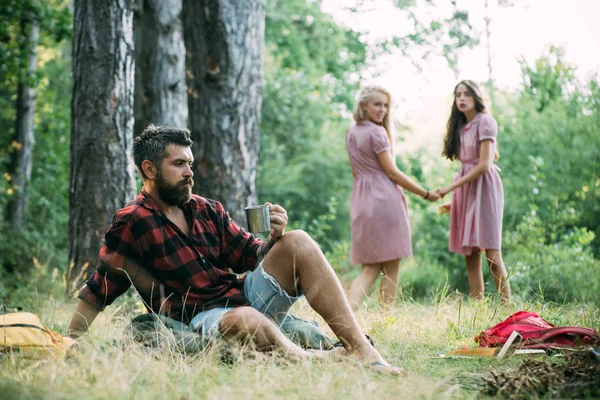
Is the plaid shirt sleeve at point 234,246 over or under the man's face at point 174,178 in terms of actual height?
under

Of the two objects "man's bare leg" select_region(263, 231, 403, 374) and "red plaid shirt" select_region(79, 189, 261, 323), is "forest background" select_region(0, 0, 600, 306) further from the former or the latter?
"red plaid shirt" select_region(79, 189, 261, 323)

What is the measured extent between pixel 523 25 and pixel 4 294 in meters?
10.4

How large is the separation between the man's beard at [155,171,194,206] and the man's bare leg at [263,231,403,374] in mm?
529

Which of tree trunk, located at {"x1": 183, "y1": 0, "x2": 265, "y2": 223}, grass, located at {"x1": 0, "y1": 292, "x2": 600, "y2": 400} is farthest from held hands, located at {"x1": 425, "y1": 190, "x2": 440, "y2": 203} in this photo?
grass, located at {"x1": 0, "y1": 292, "x2": 600, "y2": 400}

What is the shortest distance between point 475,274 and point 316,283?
115 inches

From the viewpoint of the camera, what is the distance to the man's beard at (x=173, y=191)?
12.5ft

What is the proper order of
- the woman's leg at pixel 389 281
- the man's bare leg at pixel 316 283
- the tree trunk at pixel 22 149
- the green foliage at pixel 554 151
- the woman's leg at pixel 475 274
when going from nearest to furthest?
1. the man's bare leg at pixel 316 283
2. the woman's leg at pixel 389 281
3. the woman's leg at pixel 475 274
4. the green foliage at pixel 554 151
5. the tree trunk at pixel 22 149

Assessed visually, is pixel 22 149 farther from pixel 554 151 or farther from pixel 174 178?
pixel 174 178

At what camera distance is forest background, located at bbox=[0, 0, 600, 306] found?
7.55 metres

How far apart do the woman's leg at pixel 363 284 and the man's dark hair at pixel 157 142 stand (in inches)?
95.0

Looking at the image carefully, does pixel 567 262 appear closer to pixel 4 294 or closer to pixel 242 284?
pixel 242 284

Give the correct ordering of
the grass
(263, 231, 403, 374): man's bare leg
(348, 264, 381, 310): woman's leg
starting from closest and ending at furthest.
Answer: the grass < (263, 231, 403, 374): man's bare leg < (348, 264, 381, 310): woman's leg

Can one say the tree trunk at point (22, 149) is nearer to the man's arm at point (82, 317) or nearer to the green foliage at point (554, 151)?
the green foliage at point (554, 151)

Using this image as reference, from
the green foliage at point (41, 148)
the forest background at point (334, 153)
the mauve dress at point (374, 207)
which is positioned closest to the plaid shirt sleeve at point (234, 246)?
Answer: the forest background at point (334, 153)
